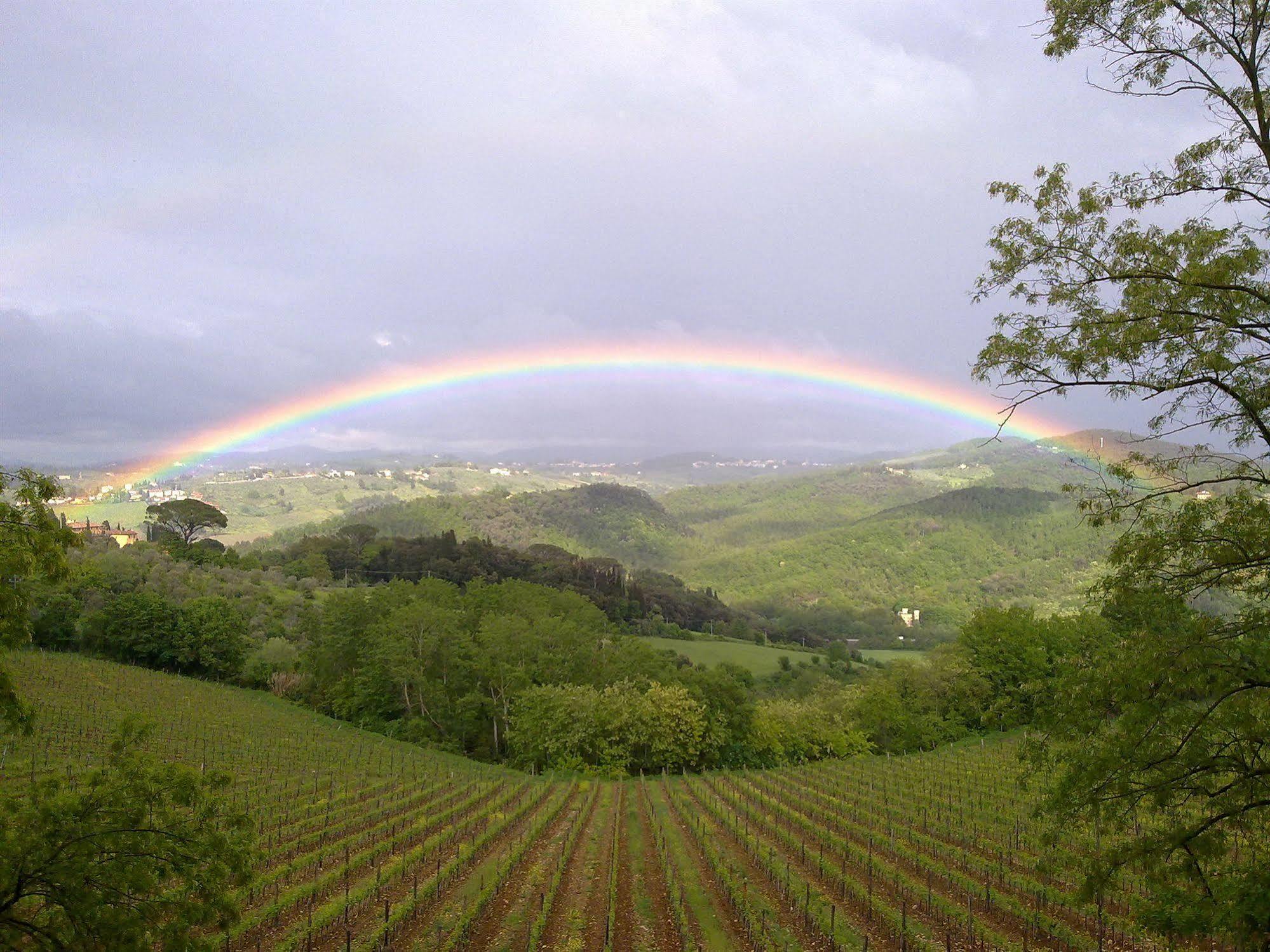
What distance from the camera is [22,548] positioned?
601 cm

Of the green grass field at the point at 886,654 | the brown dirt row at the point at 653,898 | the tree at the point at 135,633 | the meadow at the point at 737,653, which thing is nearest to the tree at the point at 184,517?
the tree at the point at 135,633

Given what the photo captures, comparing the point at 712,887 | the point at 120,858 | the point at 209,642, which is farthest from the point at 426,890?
the point at 209,642

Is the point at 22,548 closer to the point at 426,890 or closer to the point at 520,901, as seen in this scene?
the point at 426,890

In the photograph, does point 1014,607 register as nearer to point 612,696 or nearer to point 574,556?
point 612,696

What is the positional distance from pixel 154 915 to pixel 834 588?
7025 inches

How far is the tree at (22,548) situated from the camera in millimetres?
5891

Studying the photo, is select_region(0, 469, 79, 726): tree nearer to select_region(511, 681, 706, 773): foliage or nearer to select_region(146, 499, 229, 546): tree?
select_region(511, 681, 706, 773): foliage

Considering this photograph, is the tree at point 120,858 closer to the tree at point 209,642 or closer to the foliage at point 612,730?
the foliage at point 612,730

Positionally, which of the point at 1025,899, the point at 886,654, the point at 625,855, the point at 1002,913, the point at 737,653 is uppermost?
the point at 1002,913

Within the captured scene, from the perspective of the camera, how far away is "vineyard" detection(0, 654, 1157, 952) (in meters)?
14.9

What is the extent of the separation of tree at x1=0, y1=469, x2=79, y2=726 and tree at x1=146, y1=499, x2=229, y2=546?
348 ft

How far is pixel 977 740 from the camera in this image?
4594cm

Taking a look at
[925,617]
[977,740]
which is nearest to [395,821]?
[977,740]

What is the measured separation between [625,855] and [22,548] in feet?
66.3
